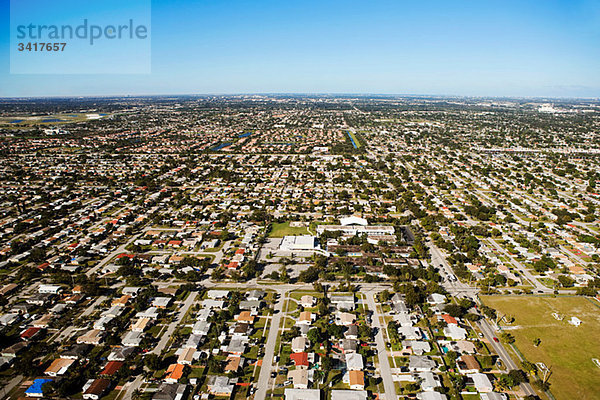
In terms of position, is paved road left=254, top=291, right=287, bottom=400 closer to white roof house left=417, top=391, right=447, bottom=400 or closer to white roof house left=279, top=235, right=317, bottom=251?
white roof house left=279, top=235, right=317, bottom=251

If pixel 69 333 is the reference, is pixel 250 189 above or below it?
above

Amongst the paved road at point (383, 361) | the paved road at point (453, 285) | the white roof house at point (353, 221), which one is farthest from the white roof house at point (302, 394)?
the white roof house at point (353, 221)

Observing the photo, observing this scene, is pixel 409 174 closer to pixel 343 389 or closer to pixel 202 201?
pixel 202 201

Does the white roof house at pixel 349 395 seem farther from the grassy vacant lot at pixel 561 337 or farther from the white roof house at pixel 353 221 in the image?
the white roof house at pixel 353 221

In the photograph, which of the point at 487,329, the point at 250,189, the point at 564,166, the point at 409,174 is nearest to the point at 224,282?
the point at 487,329

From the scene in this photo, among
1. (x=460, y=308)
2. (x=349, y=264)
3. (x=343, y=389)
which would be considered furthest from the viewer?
(x=349, y=264)

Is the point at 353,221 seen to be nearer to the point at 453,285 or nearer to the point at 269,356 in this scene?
the point at 453,285
